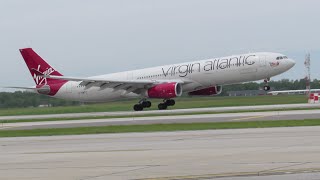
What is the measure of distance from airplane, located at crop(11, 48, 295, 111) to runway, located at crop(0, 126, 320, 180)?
30191mm

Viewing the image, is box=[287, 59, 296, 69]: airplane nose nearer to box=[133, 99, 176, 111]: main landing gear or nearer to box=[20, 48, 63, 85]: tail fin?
box=[133, 99, 176, 111]: main landing gear

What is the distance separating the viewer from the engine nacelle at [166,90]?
2311 inches

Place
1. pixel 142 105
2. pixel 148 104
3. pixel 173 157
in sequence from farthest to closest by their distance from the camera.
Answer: pixel 148 104
pixel 142 105
pixel 173 157

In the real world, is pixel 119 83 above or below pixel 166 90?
above

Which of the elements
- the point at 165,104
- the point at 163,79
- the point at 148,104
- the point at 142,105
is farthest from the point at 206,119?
the point at 148,104

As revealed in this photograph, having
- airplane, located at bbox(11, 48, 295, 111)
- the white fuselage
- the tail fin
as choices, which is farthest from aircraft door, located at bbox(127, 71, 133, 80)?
the tail fin

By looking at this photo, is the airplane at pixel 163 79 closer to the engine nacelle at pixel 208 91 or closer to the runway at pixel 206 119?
the engine nacelle at pixel 208 91

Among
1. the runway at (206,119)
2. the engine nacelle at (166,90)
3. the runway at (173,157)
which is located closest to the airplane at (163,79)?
the engine nacelle at (166,90)

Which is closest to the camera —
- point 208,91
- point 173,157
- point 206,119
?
point 173,157

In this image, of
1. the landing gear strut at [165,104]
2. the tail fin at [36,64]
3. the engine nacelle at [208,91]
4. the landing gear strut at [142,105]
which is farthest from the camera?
the tail fin at [36,64]

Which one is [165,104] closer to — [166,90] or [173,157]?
[166,90]

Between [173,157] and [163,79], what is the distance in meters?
42.8

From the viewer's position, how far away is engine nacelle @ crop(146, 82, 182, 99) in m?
58.7

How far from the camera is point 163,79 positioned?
61344 millimetres
